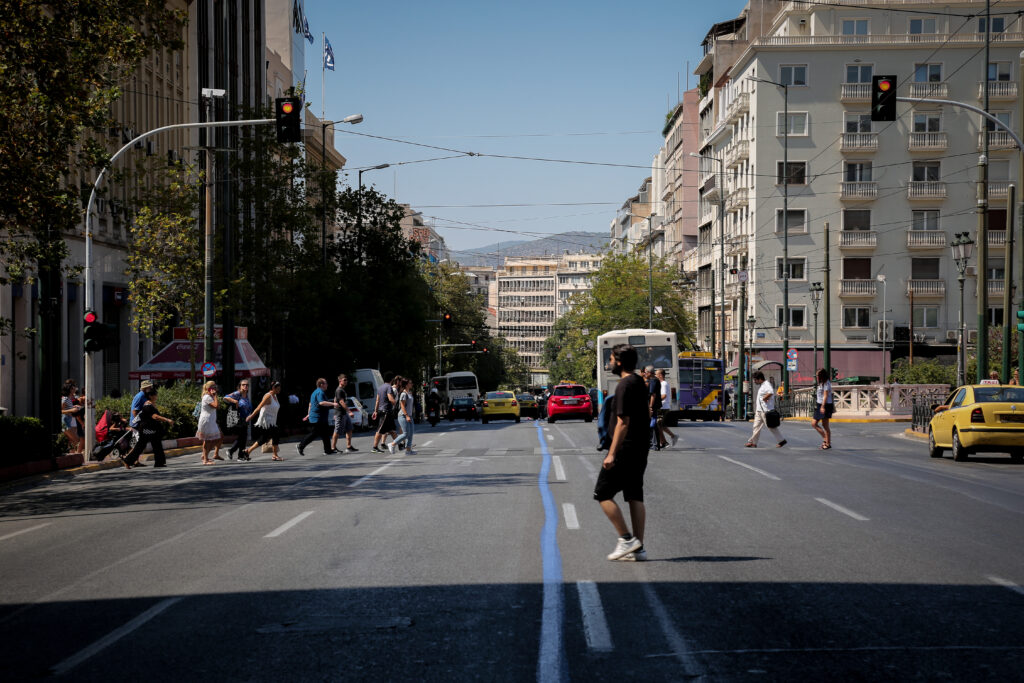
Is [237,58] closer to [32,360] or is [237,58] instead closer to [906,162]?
[32,360]

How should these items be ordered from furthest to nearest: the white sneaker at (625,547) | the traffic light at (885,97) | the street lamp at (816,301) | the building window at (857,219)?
the building window at (857,219) → the street lamp at (816,301) → the traffic light at (885,97) → the white sneaker at (625,547)

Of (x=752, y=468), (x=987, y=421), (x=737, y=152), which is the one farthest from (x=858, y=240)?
(x=752, y=468)

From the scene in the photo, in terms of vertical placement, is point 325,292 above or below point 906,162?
below

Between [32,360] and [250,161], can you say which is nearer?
[32,360]

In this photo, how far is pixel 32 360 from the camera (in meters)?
38.8

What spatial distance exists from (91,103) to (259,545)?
407 inches

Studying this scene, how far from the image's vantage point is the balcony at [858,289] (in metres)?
74.2

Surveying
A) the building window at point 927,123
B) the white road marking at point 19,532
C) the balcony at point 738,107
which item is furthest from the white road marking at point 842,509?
the balcony at point 738,107

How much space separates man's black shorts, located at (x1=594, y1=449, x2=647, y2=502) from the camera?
10133 millimetres

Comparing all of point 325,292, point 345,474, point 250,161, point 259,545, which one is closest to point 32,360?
point 250,161

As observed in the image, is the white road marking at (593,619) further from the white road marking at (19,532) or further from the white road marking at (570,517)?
the white road marking at (19,532)

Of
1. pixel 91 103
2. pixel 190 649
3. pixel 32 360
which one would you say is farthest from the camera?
pixel 32 360

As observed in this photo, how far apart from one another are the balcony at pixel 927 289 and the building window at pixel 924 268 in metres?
0.59

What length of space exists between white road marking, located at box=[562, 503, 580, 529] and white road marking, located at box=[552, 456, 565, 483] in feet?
14.5
